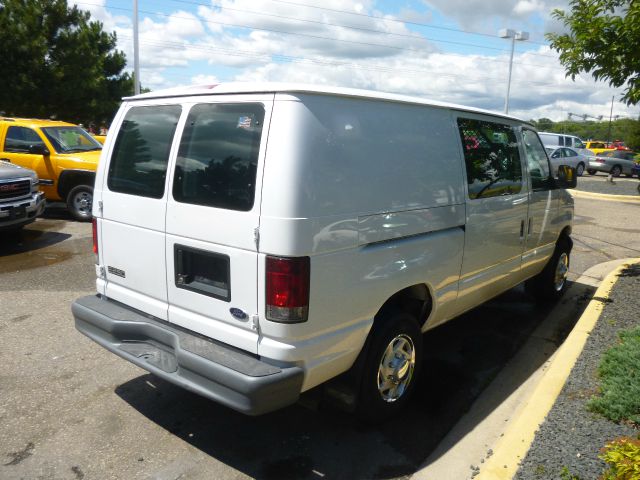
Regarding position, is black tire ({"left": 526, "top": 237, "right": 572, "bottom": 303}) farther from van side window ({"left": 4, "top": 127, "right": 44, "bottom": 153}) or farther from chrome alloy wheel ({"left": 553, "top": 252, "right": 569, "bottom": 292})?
van side window ({"left": 4, "top": 127, "right": 44, "bottom": 153})

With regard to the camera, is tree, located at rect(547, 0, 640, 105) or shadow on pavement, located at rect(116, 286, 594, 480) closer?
shadow on pavement, located at rect(116, 286, 594, 480)

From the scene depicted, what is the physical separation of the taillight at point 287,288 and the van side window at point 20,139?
9288 mm

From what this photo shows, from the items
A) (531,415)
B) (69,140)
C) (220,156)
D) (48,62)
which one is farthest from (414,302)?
(48,62)

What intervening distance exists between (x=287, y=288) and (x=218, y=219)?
581mm

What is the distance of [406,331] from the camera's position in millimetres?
3750

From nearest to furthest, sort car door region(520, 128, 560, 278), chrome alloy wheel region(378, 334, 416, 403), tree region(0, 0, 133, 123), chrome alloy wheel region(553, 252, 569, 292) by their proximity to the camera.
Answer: chrome alloy wheel region(378, 334, 416, 403)
car door region(520, 128, 560, 278)
chrome alloy wheel region(553, 252, 569, 292)
tree region(0, 0, 133, 123)

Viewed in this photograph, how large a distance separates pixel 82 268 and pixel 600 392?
20.8 ft

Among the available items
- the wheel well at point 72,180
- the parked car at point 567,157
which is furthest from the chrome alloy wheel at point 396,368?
the parked car at point 567,157

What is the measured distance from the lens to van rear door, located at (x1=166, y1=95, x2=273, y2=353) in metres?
3.01

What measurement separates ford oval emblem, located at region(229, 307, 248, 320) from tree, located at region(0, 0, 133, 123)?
21112 mm

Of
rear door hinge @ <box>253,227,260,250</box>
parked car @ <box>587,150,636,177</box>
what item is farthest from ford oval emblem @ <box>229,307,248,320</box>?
parked car @ <box>587,150,636,177</box>

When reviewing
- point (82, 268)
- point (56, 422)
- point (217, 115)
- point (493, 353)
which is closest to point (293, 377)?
point (217, 115)

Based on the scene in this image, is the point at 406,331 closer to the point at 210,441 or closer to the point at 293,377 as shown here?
the point at 293,377

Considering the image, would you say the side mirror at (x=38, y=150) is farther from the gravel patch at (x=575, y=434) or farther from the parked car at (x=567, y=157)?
the parked car at (x=567, y=157)
